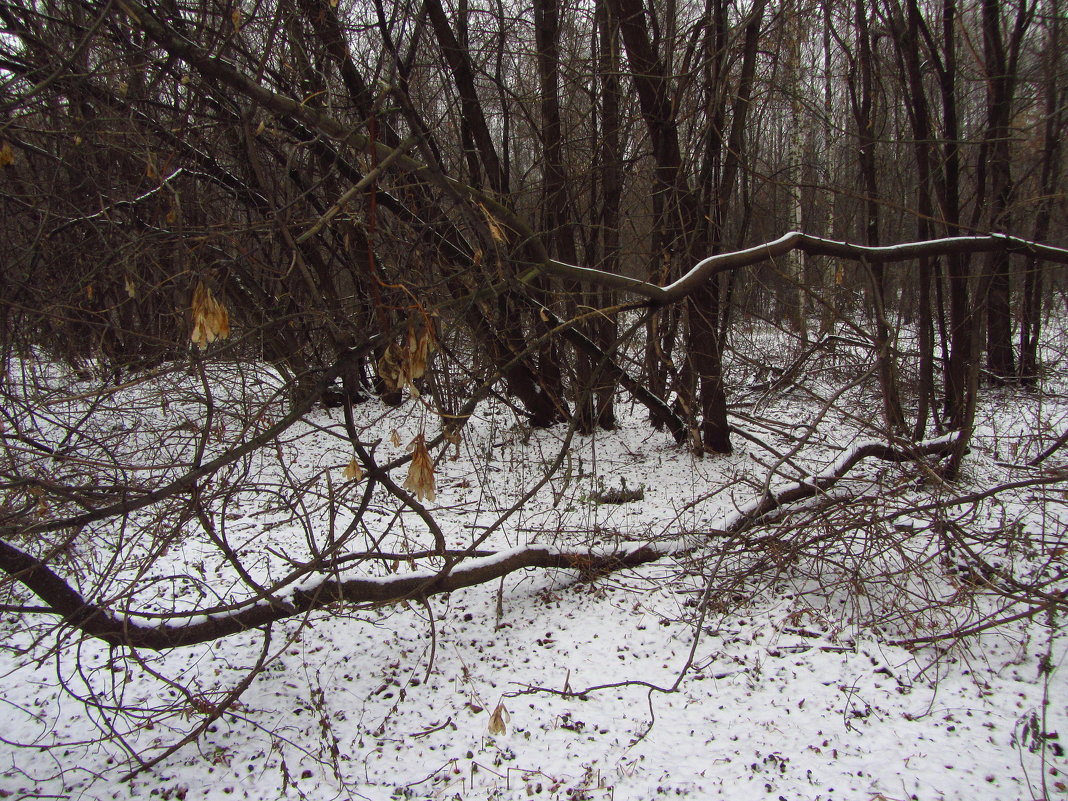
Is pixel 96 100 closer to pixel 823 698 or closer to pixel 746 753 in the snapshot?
pixel 746 753

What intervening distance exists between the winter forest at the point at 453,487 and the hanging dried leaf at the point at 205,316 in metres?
0.01

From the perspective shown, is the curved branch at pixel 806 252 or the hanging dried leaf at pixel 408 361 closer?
the hanging dried leaf at pixel 408 361

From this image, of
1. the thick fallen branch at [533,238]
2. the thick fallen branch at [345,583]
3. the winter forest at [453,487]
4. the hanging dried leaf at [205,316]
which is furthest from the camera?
the thick fallen branch at [345,583]

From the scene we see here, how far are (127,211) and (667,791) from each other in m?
4.28

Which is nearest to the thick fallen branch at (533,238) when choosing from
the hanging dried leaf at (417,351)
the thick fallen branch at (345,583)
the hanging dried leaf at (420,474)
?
the hanging dried leaf at (417,351)

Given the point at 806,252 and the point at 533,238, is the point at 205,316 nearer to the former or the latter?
the point at 533,238

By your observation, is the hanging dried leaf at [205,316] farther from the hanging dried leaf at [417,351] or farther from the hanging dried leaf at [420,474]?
the hanging dried leaf at [420,474]

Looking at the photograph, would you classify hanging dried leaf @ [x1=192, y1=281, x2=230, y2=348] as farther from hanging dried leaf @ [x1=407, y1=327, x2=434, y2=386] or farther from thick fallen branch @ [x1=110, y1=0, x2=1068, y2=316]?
thick fallen branch @ [x1=110, y1=0, x2=1068, y2=316]

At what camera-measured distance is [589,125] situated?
668cm

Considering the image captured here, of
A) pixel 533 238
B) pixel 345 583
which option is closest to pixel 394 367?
pixel 533 238

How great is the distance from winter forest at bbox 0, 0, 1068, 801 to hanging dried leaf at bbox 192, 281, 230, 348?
14mm

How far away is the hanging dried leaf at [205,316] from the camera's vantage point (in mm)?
1715

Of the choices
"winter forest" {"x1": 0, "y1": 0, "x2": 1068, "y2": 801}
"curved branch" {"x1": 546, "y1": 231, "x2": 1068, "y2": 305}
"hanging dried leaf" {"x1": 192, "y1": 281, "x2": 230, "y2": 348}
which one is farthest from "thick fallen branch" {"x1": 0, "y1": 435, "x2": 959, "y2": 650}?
"hanging dried leaf" {"x1": 192, "y1": 281, "x2": 230, "y2": 348}

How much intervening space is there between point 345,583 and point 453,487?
94.3 inches
